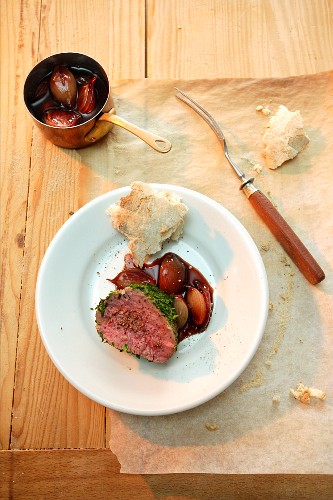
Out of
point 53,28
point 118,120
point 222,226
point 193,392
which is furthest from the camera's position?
point 53,28

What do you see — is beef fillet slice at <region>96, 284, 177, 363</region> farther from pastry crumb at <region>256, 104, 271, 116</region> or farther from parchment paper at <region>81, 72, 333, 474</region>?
pastry crumb at <region>256, 104, 271, 116</region>

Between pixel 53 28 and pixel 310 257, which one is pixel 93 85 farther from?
pixel 310 257

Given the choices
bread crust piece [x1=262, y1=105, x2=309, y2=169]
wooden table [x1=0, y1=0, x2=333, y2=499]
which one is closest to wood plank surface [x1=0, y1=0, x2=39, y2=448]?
wooden table [x1=0, y1=0, x2=333, y2=499]

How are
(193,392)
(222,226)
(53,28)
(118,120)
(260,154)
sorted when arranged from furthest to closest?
(53,28), (260,154), (118,120), (222,226), (193,392)

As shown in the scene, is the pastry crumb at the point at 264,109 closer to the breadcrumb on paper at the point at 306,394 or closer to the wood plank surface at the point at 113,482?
the breadcrumb on paper at the point at 306,394

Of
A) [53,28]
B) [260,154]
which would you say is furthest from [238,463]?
[53,28]

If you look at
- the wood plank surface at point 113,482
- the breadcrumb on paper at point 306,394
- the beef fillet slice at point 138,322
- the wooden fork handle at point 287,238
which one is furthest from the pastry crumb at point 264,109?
the wood plank surface at point 113,482

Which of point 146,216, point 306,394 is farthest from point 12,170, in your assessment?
point 306,394
